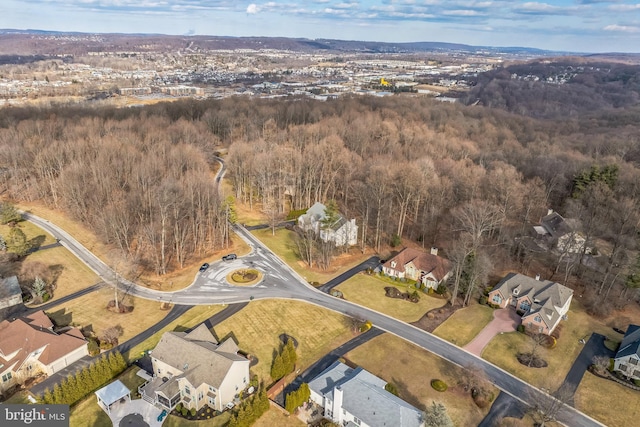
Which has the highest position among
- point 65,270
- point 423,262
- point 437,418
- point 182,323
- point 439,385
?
point 437,418

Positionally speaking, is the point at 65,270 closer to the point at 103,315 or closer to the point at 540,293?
the point at 103,315

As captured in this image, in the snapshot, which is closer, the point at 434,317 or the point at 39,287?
the point at 434,317

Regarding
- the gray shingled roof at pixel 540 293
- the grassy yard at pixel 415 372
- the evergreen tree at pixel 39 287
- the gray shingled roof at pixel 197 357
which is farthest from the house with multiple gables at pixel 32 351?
the gray shingled roof at pixel 540 293

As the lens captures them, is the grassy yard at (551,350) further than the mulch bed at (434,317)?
No

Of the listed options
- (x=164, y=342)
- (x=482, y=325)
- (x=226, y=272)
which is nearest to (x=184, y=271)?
(x=226, y=272)

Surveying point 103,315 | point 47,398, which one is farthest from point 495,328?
point 103,315

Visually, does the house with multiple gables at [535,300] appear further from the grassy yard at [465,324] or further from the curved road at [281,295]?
the curved road at [281,295]

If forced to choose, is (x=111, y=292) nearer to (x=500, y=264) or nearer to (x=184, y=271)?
(x=184, y=271)
